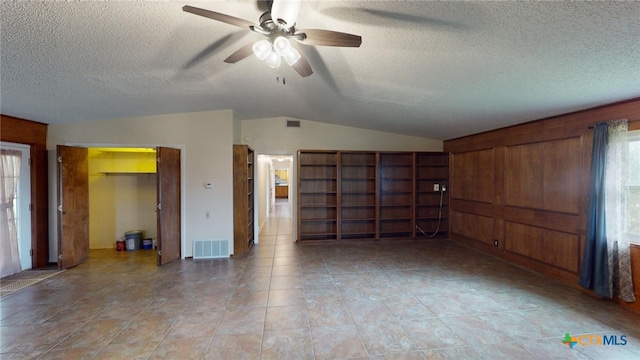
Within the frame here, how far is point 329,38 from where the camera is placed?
5.87 feet

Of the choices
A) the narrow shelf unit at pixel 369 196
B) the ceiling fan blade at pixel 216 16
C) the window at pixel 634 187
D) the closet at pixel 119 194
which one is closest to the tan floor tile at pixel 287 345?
the ceiling fan blade at pixel 216 16

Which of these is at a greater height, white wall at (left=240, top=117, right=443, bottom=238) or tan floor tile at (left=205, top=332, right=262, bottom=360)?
white wall at (left=240, top=117, right=443, bottom=238)

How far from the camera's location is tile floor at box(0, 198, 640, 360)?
2.21 metres

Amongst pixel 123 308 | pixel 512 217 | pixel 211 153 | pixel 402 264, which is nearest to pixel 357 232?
pixel 402 264

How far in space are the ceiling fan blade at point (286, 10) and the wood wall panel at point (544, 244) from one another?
4.43 meters

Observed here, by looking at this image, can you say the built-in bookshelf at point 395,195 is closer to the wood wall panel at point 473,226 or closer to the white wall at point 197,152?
the wood wall panel at point 473,226

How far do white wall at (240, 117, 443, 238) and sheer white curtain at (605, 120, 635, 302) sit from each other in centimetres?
335

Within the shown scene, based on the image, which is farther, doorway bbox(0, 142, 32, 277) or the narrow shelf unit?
the narrow shelf unit

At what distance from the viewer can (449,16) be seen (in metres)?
1.76


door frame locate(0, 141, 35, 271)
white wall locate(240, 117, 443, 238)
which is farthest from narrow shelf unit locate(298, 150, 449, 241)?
door frame locate(0, 141, 35, 271)

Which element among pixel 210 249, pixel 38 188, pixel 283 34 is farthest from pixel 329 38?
pixel 38 188

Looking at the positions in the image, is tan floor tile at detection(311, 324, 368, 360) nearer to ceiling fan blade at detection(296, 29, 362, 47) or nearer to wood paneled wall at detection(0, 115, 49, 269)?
ceiling fan blade at detection(296, 29, 362, 47)

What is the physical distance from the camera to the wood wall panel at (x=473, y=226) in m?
4.89

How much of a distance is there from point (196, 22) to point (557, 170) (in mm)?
4855
